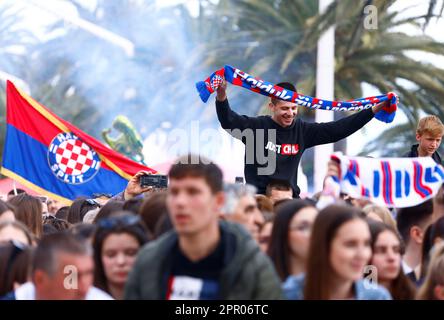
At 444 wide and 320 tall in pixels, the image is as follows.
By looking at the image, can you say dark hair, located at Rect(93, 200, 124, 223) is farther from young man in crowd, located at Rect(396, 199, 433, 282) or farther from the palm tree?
the palm tree

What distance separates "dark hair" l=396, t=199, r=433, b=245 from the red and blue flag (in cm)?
558

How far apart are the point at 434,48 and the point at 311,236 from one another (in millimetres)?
19251

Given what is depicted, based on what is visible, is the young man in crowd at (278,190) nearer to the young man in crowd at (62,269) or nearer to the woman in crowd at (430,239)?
the woman in crowd at (430,239)

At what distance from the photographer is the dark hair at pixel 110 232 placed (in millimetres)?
5891

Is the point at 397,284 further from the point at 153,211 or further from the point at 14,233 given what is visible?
the point at 14,233

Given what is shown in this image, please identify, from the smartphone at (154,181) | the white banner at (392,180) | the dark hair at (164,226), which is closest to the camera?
the dark hair at (164,226)

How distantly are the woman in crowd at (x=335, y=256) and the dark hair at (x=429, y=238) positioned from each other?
157 cm

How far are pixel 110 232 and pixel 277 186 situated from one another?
3346 millimetres

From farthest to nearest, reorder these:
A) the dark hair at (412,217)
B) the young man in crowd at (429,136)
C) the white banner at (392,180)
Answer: the young man in crowd at (429,136), the dark hair at (412,217), the white banner at (392,180)

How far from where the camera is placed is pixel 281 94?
9320 mm

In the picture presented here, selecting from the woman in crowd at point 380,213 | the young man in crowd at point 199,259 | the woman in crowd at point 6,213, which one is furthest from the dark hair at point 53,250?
the woman in crowd at point 380,213

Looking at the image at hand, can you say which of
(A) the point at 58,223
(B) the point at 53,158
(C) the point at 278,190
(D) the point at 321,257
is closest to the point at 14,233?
(D) the point at 321,257

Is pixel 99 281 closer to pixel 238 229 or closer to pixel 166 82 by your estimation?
pixel 238 229

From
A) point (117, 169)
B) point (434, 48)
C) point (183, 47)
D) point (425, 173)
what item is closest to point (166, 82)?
point (183, 47)
